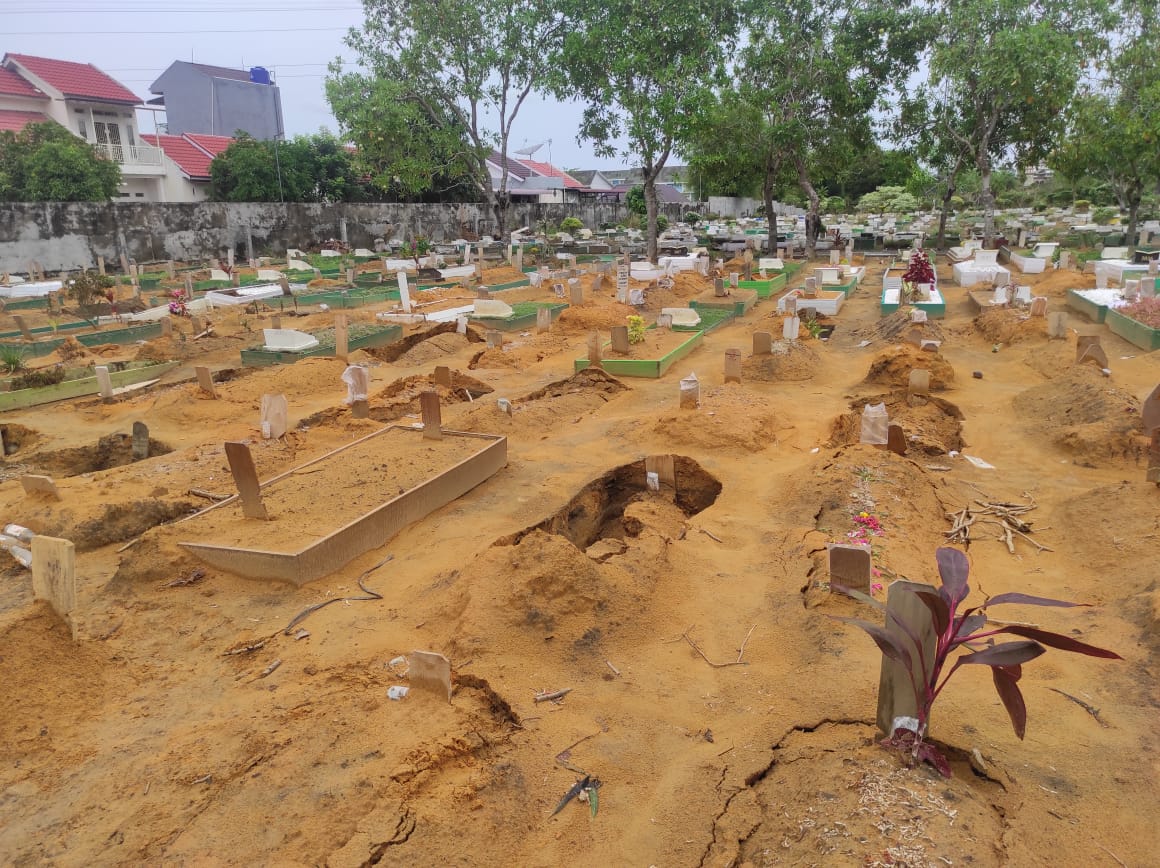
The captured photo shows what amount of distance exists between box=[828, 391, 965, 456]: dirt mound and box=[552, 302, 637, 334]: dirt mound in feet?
22.6

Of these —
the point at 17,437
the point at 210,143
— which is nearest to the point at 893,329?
the point at 17,437

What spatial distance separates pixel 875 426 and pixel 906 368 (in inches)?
168

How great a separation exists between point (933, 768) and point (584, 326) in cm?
1381

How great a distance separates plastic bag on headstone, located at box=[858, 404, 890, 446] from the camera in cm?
782

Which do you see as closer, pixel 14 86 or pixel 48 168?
pixel 48 168

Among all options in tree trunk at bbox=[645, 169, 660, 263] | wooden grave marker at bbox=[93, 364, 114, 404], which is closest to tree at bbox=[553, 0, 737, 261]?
tree trunk at bbox=[645, 169, 660, 263]

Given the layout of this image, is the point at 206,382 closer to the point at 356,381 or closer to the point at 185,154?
the point at 356,381

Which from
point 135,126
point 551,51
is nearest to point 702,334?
point 551,51

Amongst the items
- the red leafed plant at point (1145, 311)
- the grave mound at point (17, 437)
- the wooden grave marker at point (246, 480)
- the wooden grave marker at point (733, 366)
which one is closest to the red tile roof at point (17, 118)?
the grave mound at point (17, 437)

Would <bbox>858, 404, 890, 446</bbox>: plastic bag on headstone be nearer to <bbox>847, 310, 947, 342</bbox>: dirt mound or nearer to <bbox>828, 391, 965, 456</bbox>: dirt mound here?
<bbox>828, 391, 965, 456</bbox>: dirt mound

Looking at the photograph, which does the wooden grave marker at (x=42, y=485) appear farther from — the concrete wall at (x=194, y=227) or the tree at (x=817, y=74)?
the tree at (x=817, y=74)

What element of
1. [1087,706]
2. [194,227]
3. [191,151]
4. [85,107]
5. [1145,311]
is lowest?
[1087,706]

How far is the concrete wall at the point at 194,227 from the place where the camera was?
83.1 ft

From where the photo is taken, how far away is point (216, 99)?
4675cm
